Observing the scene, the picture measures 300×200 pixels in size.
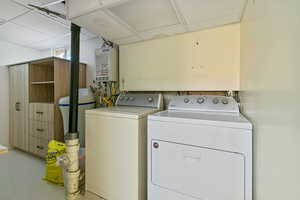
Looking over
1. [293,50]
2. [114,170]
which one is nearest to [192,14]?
[293,50]

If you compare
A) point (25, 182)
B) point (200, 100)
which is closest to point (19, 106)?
point (25, 182)

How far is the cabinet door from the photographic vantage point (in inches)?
111

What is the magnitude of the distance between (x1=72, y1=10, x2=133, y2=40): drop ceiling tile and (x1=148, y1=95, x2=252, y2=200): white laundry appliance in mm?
1152

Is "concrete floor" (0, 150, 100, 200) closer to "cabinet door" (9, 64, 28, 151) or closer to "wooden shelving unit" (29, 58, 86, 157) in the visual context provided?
"wooden shelving unit" (29, 58, 86, 157)

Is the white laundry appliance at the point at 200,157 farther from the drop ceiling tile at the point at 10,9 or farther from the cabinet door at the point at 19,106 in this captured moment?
the cabinet door at the point at 19,106

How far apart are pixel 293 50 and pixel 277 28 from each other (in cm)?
19

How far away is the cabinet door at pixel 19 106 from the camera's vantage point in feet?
9.29

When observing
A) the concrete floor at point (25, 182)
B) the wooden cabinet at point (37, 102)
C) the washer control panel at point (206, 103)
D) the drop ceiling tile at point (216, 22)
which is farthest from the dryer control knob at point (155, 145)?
the wooden cabinet at point (37, 102)

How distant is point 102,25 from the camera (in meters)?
1.62

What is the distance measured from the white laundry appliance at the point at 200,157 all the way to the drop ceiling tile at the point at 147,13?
1.01 metres

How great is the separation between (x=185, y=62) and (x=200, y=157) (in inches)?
45.2

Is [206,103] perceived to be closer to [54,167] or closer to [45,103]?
[54,167]

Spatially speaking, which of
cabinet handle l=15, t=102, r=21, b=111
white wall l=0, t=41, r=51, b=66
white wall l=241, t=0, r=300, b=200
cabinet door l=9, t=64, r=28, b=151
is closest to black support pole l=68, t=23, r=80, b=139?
white wall l=241, t=0, r=300, b=200

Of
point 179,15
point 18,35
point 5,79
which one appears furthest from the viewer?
point 5,79
